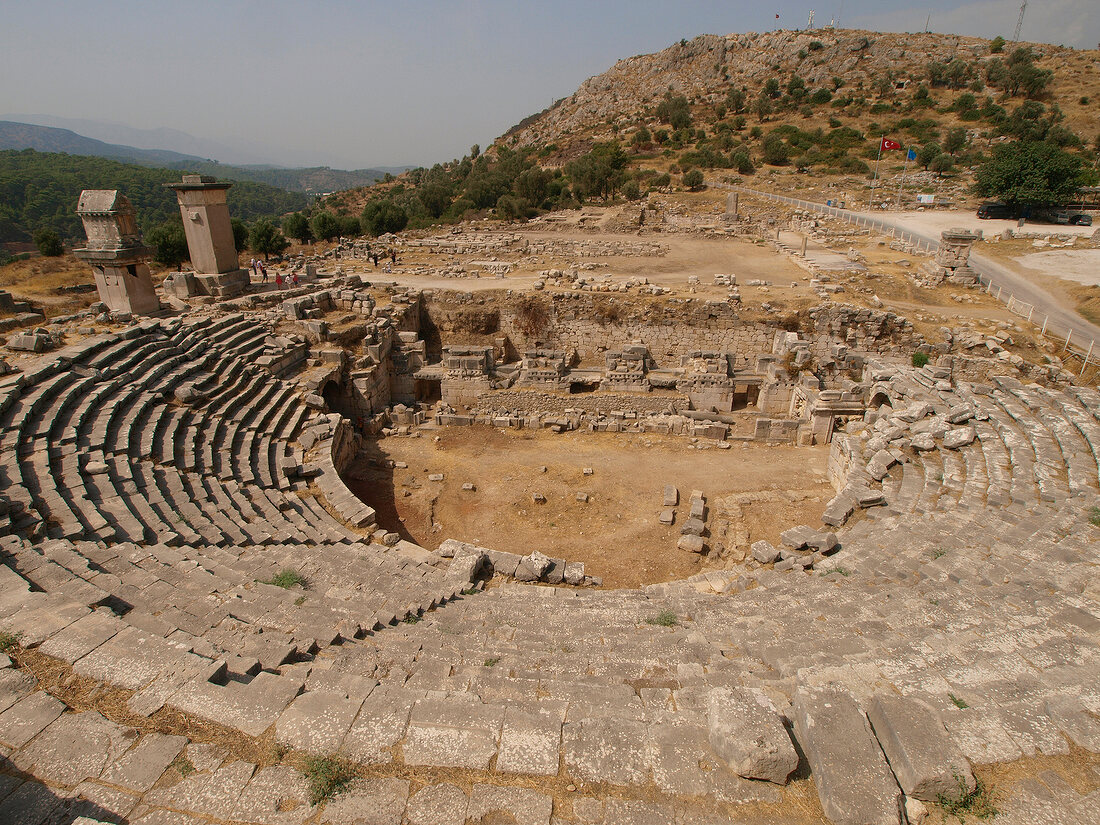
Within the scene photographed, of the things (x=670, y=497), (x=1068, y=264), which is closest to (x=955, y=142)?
(x=1068, y=264)

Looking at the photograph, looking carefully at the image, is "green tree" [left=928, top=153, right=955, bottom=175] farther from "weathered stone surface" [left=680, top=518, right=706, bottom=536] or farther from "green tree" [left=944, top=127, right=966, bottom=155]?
"weathered stone surface" [left=680, top=518, right=706, bottom=536]

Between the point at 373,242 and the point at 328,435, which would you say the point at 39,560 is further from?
the point at 373,242

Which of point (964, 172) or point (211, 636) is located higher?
point (964, 172)

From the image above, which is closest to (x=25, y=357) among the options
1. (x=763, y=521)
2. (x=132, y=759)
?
(x=132, y=759)

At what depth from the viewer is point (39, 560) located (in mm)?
7711

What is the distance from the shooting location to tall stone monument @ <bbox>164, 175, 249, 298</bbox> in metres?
22.1

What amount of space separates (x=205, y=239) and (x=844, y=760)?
2619cm

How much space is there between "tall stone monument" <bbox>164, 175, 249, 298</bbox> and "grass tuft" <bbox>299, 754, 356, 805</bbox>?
2283 centimetres

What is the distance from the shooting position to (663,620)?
880 centimetres

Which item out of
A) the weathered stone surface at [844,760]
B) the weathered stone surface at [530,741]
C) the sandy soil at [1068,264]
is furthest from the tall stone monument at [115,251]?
the sandy soil at [1068,264]

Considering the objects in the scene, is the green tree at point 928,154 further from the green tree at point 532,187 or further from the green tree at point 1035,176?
the green tree at point 532,187

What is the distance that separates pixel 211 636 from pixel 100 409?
9067mm

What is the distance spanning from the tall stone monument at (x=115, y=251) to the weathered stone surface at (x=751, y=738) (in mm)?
21531

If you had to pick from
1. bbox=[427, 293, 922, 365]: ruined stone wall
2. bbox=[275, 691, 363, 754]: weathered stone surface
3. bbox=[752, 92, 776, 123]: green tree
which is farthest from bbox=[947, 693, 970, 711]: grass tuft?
bbox=[752, 92, 776, 123]: green tree
